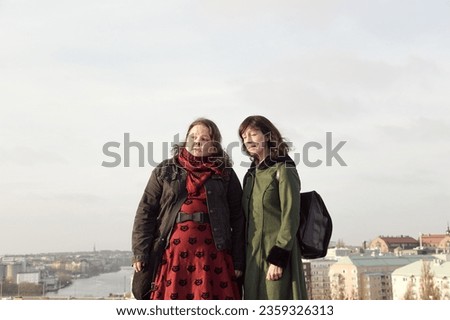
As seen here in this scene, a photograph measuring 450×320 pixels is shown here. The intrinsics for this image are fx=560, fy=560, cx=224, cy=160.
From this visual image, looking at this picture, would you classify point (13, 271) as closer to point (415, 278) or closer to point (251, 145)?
point (415, 278)

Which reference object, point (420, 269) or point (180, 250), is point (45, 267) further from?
point (180, 250)

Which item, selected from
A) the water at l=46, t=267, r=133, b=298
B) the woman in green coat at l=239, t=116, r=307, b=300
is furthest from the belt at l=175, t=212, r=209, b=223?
the water at l=46, t=267, r=133, b=298

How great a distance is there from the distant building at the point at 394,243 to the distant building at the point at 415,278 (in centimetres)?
2430

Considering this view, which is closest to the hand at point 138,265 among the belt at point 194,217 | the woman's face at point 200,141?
the belt at point 194,217

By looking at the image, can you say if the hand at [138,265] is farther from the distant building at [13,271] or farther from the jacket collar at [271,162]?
the distant building at [13,271]

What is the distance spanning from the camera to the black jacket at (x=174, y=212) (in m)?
3.54

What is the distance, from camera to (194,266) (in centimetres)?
350

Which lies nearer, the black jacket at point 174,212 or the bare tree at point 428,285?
the black jacket at point 174,212

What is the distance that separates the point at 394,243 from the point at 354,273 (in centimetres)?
2579

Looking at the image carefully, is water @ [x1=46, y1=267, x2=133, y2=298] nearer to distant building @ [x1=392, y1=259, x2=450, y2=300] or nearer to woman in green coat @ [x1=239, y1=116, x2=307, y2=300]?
woman in green coat @ [x1=239, y1=116, x2=307, y2=300]

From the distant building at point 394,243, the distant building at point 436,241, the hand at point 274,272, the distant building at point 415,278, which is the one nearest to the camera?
the hand at point 274,272

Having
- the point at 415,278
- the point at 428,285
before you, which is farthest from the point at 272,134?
the point at 415,278

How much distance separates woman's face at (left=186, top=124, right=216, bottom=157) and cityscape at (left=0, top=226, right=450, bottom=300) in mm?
29142

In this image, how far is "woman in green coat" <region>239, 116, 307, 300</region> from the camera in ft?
11.3
